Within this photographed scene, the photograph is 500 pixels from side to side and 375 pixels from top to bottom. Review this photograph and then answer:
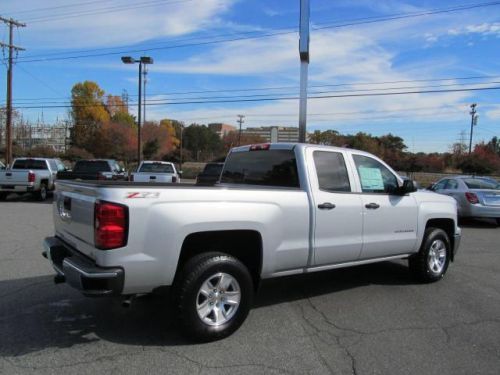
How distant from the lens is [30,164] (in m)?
20.1

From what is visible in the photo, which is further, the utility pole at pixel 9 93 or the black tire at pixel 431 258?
the utility pole at pixel 9 93

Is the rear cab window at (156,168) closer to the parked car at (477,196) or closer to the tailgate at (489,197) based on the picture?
the parked car at (477,196)

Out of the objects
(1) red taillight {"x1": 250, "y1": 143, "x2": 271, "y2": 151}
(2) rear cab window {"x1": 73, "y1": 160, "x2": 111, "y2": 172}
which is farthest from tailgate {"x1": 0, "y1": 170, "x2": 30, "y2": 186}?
(1) red taillight {"x1": 250, "y1": 143, "x2": 271, "y2": 151}

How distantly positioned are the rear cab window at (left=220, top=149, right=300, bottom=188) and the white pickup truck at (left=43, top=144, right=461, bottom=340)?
1cm

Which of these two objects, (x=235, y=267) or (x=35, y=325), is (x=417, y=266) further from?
(x=35, y=325)

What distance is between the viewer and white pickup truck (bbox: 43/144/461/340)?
3932 millimetres

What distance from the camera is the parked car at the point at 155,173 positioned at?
18.5m

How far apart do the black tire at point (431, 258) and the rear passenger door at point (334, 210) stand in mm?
Answer: 1430

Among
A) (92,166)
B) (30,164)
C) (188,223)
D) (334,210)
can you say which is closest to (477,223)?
(334,210)

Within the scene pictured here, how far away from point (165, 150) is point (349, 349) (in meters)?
87.8

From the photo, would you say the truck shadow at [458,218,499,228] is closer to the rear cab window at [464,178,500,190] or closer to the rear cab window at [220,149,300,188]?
the rear cab window at [464,178,500,190]

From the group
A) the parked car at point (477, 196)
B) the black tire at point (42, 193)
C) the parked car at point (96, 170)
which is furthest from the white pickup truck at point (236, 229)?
the black tire at point (42, 193)

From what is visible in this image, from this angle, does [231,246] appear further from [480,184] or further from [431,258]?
[480,184]

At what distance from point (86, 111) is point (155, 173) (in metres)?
67.3
